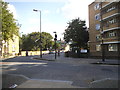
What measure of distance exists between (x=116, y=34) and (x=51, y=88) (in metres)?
22.6

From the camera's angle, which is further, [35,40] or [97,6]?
[35,40]

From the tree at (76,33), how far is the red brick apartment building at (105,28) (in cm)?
180

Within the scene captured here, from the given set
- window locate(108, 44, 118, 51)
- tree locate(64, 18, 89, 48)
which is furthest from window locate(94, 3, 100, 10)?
window locate(108, 44, 118, 51)

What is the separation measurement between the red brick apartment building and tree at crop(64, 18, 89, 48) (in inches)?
70.9

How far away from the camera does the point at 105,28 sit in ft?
87.8

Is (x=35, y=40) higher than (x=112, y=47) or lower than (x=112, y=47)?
higher

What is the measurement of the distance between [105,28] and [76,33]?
7.13m

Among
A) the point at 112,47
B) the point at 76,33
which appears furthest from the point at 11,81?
the point at 76,33

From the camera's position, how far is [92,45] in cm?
3178

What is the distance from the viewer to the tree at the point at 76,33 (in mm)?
31047

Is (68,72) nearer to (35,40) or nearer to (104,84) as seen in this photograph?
(104,84)

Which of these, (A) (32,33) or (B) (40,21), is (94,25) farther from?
(A) (32,33)

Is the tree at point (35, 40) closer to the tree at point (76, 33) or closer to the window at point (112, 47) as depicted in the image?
the tree at point (76, 33)

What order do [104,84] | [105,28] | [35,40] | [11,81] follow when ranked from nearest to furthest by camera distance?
[104,84], [11,81], [105,28], [35,40]
